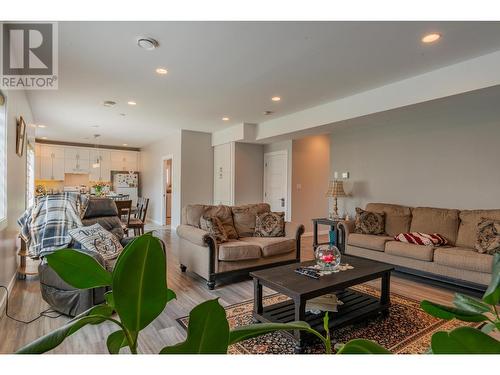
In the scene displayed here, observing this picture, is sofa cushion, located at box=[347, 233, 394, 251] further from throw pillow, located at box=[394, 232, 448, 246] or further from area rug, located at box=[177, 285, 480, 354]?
area rug, located at box=[177, 285, 480, 354]

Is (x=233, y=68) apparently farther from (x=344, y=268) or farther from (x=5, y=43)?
(x=344, y=268)

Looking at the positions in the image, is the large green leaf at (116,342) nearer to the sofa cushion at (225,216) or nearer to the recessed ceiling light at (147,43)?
the recessed ceiling light at (147,43)

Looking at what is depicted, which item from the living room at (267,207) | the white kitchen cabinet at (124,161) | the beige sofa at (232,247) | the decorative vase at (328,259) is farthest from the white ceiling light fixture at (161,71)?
the white kitchen cabinet at (124,161)

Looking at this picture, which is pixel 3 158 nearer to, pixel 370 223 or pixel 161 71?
pixel 161 71

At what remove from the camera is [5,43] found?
277cm

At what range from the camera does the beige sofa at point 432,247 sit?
324 centimetres

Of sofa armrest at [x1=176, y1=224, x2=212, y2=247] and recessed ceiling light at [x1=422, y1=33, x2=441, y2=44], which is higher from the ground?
recessed ceiling light at [x1=422, y1=33, x2=441, y2=44]

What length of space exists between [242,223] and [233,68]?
2147 mm

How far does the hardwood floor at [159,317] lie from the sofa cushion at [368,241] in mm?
468

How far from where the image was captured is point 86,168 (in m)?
9.73

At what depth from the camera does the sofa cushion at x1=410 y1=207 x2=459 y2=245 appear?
156 inches

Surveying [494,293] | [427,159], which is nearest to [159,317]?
[494,293]

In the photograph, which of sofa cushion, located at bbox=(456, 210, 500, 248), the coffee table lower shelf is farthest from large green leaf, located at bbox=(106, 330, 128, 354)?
sofa cushion, located at bbox=(456, 210, 500, 248)

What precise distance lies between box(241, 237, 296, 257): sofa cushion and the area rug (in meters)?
0.84
